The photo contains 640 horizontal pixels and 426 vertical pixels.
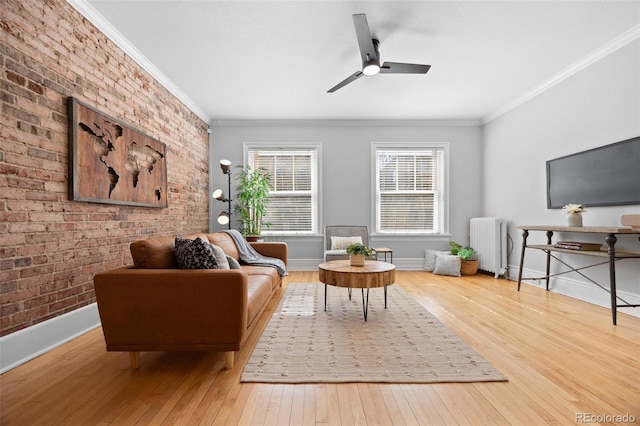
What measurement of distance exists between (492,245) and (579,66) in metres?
2.75

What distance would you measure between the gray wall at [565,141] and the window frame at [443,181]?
2.39 feet

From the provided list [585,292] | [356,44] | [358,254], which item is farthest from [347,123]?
[585,292]

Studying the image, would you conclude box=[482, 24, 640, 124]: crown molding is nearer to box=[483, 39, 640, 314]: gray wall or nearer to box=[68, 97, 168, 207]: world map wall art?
box=[483, 39, 640, 314]: gray wall

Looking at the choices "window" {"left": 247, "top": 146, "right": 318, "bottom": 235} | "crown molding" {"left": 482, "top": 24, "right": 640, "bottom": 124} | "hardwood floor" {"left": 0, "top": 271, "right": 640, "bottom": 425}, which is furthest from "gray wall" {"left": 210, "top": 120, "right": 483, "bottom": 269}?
"hardwood floor" {"left": 0, "top": 271, "right": 640, "bottom": 425}

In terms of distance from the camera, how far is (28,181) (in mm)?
2221

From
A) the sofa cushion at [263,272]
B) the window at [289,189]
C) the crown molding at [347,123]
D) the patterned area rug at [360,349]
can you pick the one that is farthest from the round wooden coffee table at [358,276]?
the crown molding at [347,123]

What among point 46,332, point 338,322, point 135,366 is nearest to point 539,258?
point 338,322

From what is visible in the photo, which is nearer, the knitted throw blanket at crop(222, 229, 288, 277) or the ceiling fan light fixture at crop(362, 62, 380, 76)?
the ceiling fan light fixture at crop(362, 62, 380, 76)

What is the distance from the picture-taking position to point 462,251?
5.51 m

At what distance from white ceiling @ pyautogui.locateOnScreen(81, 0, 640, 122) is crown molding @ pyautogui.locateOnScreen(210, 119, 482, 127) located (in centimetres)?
95

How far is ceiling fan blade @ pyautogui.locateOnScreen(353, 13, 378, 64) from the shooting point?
2.54 m

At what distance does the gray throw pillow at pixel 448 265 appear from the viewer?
5.38 meters

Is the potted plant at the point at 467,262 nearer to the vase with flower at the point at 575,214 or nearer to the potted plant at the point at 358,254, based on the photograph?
the vase with flower at the point at 575,214

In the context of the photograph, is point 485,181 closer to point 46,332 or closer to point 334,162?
point 334,162
